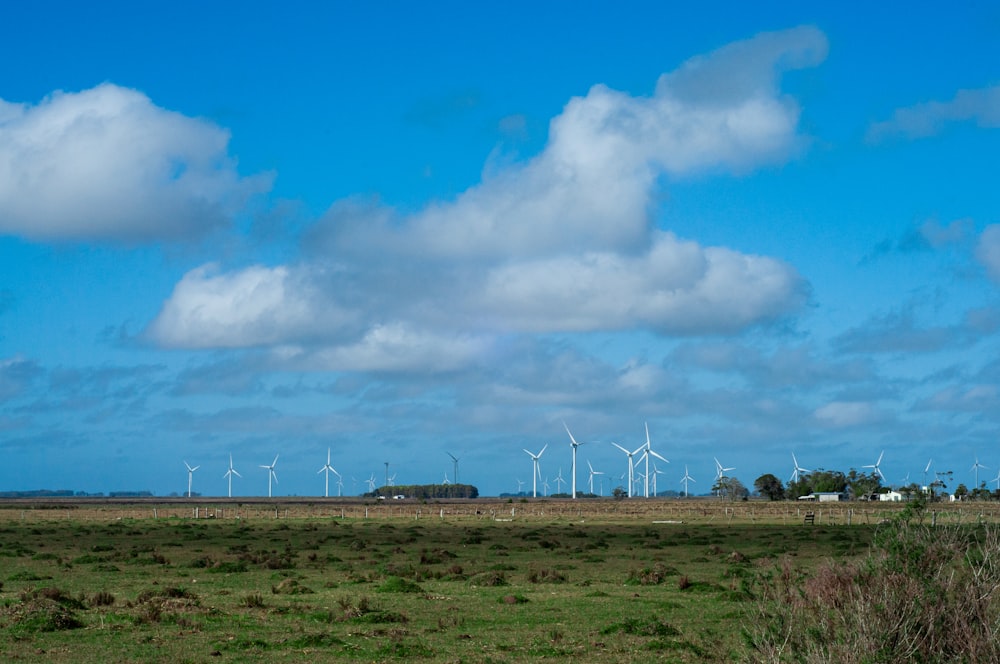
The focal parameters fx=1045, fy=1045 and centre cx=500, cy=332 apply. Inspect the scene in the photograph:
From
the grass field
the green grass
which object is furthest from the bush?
the green grass

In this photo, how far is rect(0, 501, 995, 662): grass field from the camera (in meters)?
23.3

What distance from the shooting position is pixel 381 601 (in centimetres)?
3259

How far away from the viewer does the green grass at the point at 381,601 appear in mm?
23406

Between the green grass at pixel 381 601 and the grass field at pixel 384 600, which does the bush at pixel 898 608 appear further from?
the green grass at pixel 381 601

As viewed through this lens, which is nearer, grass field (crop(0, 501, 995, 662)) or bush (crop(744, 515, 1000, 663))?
bush (crop(744, 515, 1000, 663))

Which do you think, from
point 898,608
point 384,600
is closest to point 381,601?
point 384,600

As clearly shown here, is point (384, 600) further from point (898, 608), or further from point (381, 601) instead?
point (898, 608)

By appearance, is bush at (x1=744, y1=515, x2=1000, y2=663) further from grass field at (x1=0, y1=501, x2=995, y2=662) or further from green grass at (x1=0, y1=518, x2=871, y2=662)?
green grass at (x1=0, y1=518, x2=871, y2=662)

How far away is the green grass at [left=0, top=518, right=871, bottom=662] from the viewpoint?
76.8ft

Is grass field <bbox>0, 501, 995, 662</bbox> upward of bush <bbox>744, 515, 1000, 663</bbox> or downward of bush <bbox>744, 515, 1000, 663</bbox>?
downward

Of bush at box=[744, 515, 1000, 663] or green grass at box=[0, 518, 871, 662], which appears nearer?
bush at box=[744, 515, 1000, 663]

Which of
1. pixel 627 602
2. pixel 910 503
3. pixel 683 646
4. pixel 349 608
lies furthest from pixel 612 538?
pixel 910 503

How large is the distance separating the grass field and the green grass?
8 cm

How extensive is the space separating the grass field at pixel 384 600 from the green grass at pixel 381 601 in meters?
0.08
